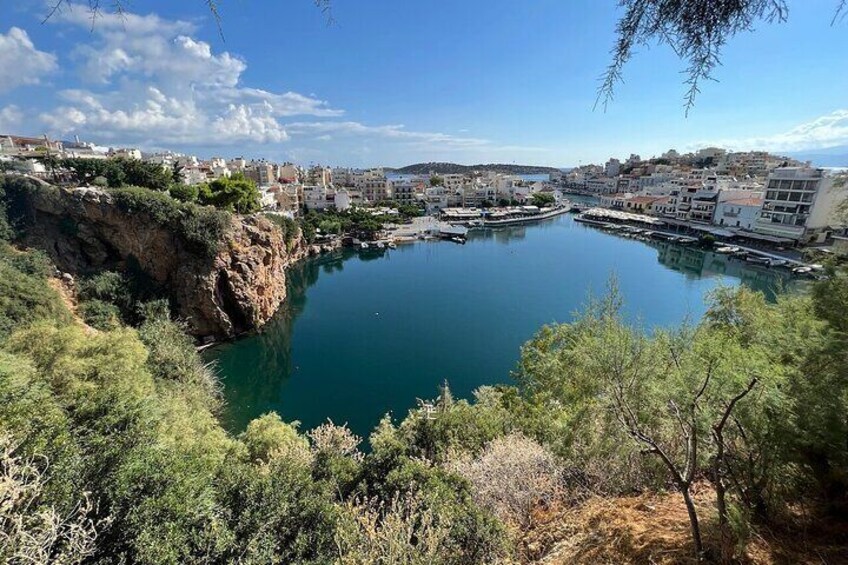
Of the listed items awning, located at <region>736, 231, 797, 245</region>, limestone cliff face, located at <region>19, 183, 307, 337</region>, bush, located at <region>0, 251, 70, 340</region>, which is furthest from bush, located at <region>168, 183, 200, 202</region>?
awning, located at <region>736, 231, 797, 245</region>

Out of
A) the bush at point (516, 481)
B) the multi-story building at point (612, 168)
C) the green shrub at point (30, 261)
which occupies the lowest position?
the bush at point (516, 481)

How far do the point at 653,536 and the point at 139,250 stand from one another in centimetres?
2290

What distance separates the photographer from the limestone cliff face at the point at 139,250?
18.4 meters

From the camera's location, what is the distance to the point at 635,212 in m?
56.8

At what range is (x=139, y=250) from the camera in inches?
746

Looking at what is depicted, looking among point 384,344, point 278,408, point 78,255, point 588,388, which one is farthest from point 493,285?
point 78,255

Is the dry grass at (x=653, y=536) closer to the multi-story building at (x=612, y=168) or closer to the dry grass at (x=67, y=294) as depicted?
the dry grass at (x=67, y=294)

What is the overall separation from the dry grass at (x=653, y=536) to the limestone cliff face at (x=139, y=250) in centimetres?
1919

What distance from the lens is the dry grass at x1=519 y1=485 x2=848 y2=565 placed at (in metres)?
3.29

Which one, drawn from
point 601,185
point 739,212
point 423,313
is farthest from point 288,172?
point 739,212

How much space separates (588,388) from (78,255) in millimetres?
23455

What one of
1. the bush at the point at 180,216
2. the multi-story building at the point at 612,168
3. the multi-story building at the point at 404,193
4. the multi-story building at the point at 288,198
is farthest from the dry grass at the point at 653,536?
the multi-story building at the point at 612,168

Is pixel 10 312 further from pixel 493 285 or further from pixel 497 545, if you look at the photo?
pixel 493 285

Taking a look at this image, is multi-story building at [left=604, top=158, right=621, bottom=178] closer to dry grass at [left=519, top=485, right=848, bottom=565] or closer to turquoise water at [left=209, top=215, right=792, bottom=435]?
turquoise water at [left=209, top=215, right=792, bottom=435]
